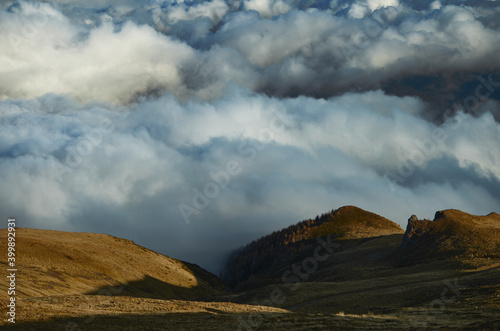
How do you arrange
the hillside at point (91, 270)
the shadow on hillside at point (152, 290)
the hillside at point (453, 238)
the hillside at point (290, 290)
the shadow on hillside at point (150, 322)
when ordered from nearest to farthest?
1. the shadow on hillside at point (150, 322)
2. the hillside at point (290, 290)
3. the hillside at point (91, 270)
4. the hillside at point (453, 238)
5. the shadow on hillside at point (152, 290)

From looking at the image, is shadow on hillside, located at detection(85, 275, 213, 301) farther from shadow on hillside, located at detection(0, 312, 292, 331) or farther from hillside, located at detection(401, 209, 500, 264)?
shadow on hillside, located at detection(0, 312, 292, 331)

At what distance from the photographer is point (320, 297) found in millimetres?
84375

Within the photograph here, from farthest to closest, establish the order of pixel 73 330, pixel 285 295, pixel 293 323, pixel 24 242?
pixel 24 242 → pixel 285 295 → pixel 293 323 → pixel 73 330

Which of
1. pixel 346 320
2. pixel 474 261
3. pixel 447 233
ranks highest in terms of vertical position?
pixel 447 233

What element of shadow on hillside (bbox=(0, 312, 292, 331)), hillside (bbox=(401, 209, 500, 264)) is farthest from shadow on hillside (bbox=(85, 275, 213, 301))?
shadow on hillside (bbox=(0, 312, 292, 331))

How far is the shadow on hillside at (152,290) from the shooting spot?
122 m

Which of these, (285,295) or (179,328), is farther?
(285,295)

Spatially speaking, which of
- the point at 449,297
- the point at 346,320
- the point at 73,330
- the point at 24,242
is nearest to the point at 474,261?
the point at 449,297

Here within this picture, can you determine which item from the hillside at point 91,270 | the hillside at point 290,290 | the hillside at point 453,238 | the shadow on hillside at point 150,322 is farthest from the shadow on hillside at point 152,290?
the shadow on hillside at point 150,322

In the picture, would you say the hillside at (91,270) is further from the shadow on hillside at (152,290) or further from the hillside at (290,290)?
the hillside at (290,290)

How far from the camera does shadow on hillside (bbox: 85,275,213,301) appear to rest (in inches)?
4813

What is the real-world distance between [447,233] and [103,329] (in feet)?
370

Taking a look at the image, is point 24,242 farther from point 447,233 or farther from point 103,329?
point 447,233

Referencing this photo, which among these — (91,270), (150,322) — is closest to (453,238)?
(91,270)
